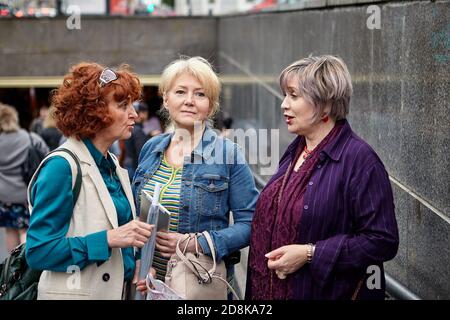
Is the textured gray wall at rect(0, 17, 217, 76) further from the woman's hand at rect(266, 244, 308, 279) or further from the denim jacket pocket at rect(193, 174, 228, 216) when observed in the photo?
the woman's hand at rect(266, 244, 308, 279)

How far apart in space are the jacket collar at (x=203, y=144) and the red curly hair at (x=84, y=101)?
2.24 ft

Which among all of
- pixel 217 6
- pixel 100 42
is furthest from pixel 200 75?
pixel 217 6

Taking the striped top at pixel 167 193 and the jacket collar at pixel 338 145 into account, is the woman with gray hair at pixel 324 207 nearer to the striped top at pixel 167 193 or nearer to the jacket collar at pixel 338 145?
the jacket collar at pixel 338 145

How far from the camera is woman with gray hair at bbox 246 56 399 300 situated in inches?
142

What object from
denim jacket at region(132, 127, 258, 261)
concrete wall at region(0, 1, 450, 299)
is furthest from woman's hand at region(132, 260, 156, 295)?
concrete wall at region(0, 1, 450, 299)

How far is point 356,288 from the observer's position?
148 inches

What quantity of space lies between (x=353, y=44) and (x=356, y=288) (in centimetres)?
318

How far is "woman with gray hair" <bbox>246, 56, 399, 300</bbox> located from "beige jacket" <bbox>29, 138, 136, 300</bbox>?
2.11 feet

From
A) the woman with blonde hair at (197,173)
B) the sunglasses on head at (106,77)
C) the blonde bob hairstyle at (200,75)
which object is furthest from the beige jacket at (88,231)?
the blonde bob hairstyle at (200,75)

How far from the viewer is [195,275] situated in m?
4.23

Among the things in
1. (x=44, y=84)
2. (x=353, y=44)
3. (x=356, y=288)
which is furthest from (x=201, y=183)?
(x=44, y=84)

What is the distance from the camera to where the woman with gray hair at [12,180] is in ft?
33.2

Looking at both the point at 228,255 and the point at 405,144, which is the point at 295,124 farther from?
the point at 405,144

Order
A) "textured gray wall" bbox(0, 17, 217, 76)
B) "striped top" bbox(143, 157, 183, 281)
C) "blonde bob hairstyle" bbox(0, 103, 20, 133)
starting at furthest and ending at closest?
"textured gray wall" bbox(0, 17, 217, 76) < "blonde bob hairstyle" bbox(0, 103, 20, 133) < "striped top" bbox(143, 157, 183, 281)
